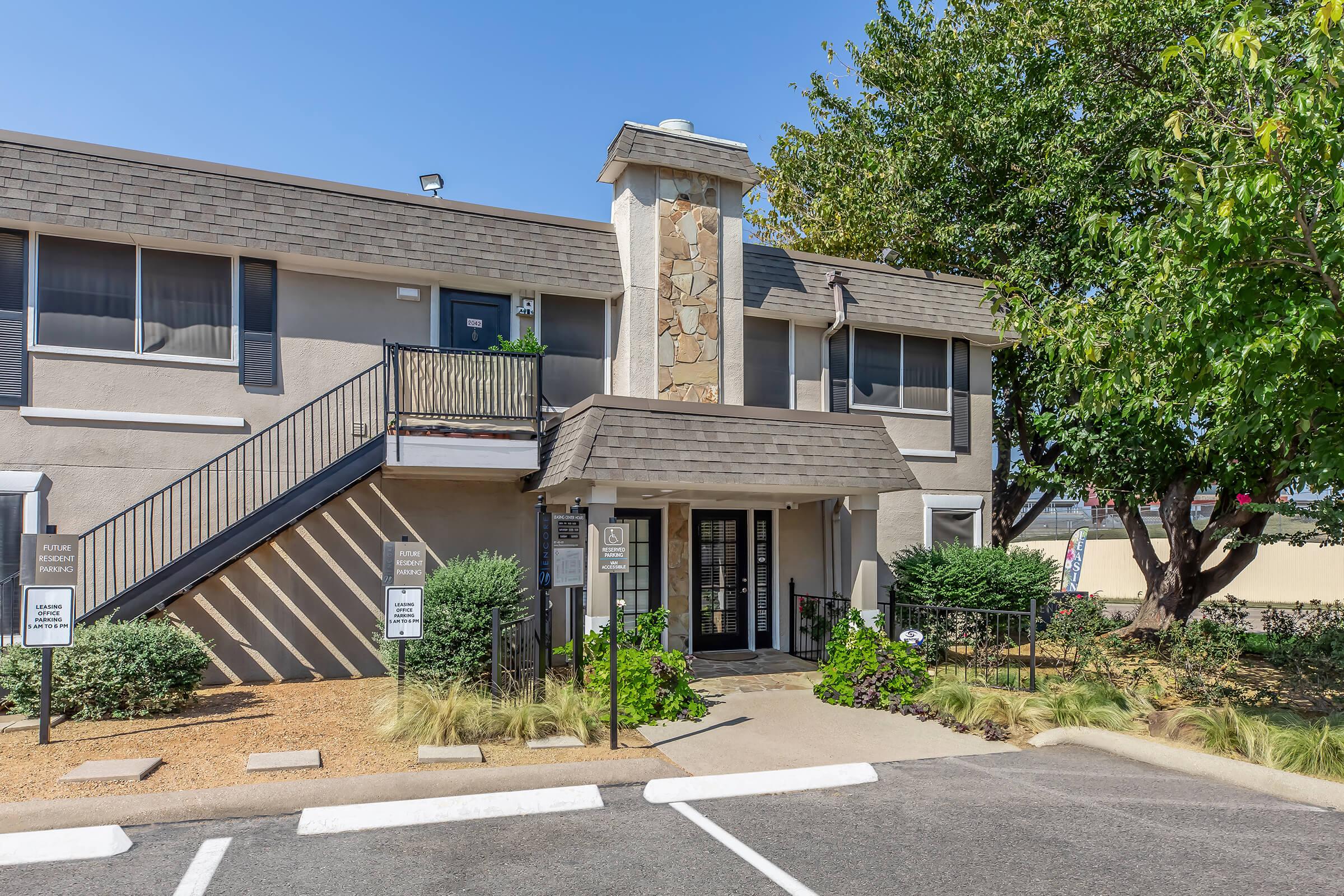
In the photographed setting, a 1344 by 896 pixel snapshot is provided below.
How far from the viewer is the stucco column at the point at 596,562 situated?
376 inches

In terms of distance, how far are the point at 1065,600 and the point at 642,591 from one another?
19.6ft

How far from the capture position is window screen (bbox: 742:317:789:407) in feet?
44.6

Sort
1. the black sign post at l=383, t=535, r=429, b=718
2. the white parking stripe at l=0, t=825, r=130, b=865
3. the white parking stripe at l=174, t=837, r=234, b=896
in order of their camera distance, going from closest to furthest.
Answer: the white parking stripe at l=174, t=837, r=234, b=896 < the white parking stripe at l=0, t=825, r=130, b=865 < the black sign post at l=383, t=535, r=429, b=718

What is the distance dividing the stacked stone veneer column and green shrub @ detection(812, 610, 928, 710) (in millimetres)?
3920

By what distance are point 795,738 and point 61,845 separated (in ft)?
19.2

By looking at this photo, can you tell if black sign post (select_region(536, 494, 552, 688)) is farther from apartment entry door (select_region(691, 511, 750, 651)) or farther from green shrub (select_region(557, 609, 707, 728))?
apartment entry door (select_region(691, 511, 750, 651))

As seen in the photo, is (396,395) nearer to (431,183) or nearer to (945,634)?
(431,183)

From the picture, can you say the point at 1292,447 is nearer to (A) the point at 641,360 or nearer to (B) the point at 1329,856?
(B) the point at 1329,856

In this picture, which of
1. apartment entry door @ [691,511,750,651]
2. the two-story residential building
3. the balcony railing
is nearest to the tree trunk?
the two-story residential building

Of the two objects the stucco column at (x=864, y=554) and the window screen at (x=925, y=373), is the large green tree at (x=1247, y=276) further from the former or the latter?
the window screen at (x=925, y=373)

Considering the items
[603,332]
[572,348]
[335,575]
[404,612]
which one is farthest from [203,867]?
[603,332]

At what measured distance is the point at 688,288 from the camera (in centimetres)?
1267

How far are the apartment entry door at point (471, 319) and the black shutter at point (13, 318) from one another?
4.57 m

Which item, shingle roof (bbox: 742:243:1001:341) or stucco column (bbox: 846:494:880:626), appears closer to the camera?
stucco column (bbox: 846:494:880:626)
